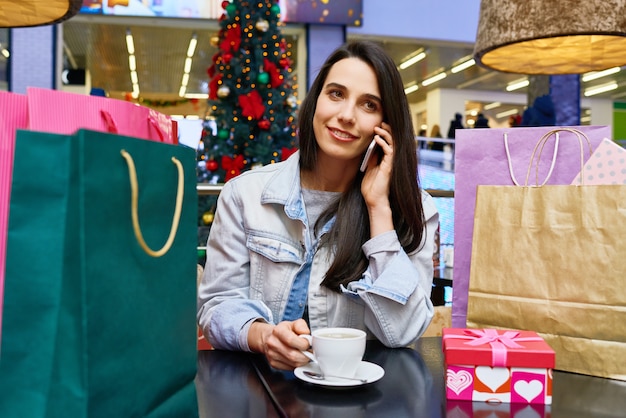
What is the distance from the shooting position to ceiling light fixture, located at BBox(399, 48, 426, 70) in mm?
9230

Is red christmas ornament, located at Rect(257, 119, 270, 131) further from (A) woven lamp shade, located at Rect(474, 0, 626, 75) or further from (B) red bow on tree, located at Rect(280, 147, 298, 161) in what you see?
(A) woven lamp shade, located at Rect(474, 0, 626, 75)

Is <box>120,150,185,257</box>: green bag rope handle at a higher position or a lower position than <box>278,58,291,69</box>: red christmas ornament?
lower

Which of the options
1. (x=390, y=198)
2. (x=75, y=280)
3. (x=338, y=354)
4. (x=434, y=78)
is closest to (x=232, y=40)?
(x=390, y=198)

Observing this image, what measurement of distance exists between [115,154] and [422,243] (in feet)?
3.08

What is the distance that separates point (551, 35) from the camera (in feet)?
4.44

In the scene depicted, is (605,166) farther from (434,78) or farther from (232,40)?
(434,78)

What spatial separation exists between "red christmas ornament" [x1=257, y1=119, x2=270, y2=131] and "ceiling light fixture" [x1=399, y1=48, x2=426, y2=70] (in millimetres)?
5260

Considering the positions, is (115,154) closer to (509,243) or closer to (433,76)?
(509,243)

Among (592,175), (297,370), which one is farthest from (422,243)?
(297,370)

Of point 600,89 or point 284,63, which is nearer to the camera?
point 284,63

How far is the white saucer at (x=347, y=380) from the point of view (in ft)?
2.89

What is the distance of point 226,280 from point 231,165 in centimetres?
299

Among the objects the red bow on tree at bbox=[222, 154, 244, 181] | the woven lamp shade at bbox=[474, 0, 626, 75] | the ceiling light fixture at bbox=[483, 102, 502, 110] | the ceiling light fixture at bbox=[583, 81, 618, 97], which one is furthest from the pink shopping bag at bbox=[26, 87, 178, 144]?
the ceiling light fixture at bbox=[483, 102, 502, 110]

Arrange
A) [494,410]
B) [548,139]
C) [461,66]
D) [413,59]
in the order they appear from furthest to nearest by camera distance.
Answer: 1. [461,66]
2. [413,59]
3. [548,139]
4. [494,410]
